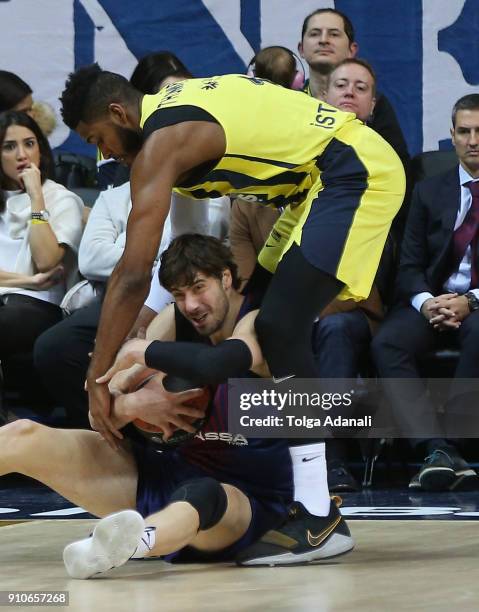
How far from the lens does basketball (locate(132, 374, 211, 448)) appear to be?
3195mm

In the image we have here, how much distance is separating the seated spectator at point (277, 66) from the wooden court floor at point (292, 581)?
256cm

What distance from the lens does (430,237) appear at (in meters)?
5.30

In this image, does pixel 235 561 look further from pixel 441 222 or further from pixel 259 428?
pixel 441 222

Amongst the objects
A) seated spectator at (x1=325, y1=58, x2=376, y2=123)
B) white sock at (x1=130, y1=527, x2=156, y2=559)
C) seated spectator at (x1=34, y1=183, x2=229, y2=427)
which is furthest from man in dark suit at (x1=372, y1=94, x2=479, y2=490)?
white sock at (x1=130, y1=527, x2=156, y2=559)

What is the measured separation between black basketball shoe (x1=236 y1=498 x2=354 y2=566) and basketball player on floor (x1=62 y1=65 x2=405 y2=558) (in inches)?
0.7

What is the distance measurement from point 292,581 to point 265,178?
1095mm

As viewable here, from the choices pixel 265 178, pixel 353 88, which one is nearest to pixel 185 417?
pixel 265 178

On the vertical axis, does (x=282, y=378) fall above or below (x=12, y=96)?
below

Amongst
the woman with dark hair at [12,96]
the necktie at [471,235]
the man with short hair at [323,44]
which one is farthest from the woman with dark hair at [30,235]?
the necktie at [471,235]

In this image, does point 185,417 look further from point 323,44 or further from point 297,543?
point 323,44

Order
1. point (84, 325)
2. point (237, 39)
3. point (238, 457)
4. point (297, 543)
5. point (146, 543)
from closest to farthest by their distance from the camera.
→ point (146, 543)
point (297, 543)
point (238, 457)
point (84, 325)
point (237, 39)

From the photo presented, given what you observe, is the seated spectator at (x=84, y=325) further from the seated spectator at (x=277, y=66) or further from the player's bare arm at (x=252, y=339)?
the player's bare arm at (x=252, y=339)

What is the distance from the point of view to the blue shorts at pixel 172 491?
320 cm

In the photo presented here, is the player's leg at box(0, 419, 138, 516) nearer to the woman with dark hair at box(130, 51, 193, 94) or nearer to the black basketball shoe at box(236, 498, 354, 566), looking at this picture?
the black basketball shoe at box(236, 498, 354, 566)
